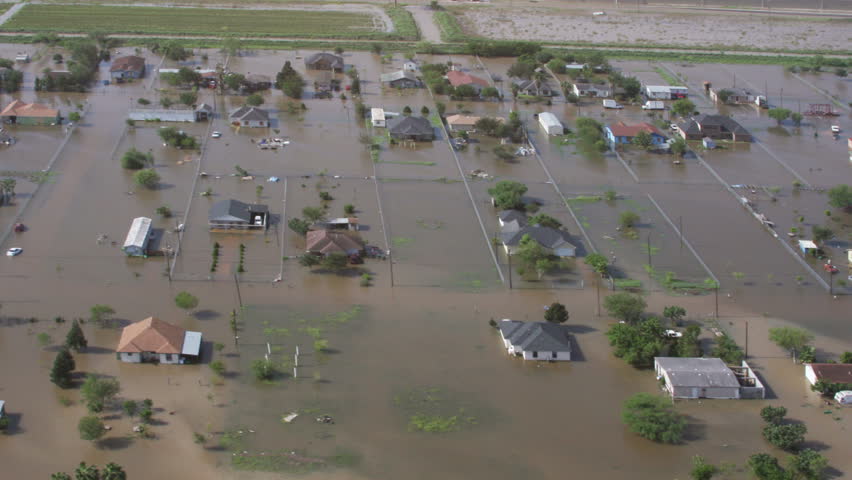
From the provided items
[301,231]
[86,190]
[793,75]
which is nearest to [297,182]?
[301,231]

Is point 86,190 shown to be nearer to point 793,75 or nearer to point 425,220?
point 425,220

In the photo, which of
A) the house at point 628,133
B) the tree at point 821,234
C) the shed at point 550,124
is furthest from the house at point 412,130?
the tree at point 821,234

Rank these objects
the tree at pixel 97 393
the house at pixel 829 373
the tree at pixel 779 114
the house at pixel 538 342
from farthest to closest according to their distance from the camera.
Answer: the tree at pixel 779 114, the house at pixel 538 342, the house at pixel 829 373, the tree at pixel 97 393

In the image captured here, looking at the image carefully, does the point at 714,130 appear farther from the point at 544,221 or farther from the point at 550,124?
the point at 544,221

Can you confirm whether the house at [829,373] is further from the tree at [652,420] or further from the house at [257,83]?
the house at [257,83]

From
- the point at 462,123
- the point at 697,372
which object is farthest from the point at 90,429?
the point at 462,123
